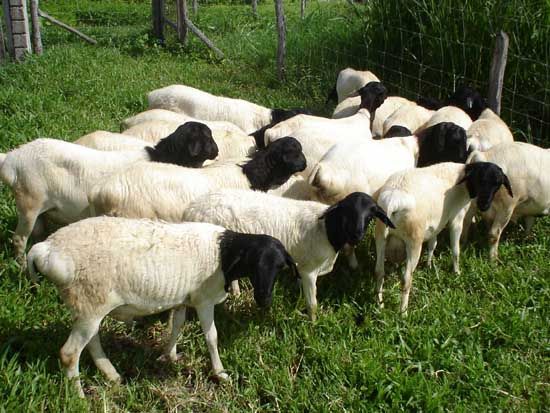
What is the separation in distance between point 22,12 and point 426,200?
8.91 meters

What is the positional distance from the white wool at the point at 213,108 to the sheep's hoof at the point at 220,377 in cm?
392

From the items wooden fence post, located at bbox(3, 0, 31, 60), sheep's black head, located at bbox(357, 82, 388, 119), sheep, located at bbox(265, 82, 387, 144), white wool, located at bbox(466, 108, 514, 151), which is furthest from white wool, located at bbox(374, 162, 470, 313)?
wooden fence post, located at bbox(3, 0, 31, 60)

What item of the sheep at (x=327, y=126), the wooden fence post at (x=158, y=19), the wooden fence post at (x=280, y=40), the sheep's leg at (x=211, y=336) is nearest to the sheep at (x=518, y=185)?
the sheep at (x=327, y=126)

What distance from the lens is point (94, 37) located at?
14.3 m

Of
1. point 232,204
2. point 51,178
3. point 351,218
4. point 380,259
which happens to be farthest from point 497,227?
point 51,178

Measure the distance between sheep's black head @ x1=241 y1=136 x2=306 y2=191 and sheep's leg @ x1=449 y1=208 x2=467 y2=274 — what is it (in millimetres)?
1423

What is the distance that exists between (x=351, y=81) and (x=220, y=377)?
5.71 meters

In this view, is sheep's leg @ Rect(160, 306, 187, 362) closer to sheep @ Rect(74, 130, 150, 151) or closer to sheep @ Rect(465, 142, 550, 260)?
sheep @ Rect(74, 130, 150, 151)

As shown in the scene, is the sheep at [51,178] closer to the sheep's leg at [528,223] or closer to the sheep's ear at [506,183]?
the sheep's ear at [506,183]

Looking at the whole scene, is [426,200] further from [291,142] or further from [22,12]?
[22,12]

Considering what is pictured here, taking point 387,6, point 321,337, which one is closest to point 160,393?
point 321,337

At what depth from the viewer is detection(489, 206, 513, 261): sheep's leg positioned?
536cm

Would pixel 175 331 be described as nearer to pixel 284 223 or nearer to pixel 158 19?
pixel 284 223

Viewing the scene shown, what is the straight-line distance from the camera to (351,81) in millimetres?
8672
